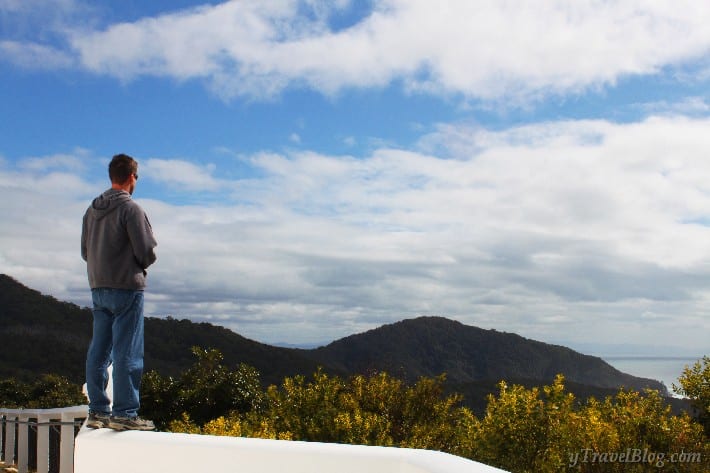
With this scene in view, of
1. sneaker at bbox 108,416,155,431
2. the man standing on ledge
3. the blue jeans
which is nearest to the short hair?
the man standing on ledge

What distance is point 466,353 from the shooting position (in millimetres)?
82250

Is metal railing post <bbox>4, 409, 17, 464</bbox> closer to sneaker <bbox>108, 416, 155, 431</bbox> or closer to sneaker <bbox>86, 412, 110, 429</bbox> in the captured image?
sneaker <bbox>86, 412, 110, 429</bbox>

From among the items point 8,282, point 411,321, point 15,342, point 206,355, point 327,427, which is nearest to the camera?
point 327,427

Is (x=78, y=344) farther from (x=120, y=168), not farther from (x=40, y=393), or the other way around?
(x=120, y=168)

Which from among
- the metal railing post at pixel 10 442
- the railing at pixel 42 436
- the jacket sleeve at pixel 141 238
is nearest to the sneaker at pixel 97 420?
the jacket sleeve at pixel 141 238

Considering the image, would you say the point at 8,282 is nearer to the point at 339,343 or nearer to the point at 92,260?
the point at 339,343

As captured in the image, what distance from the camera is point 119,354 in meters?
5.79

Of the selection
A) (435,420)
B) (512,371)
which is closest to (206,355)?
(435,420)

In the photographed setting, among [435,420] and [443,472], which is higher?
[443,472]

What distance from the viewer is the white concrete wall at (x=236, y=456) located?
13.0 feet

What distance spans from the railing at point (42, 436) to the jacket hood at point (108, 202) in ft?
10.4

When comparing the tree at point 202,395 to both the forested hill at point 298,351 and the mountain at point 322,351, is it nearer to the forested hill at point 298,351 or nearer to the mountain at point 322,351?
the mountain at point 322,351

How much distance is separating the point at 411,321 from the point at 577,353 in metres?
21.5

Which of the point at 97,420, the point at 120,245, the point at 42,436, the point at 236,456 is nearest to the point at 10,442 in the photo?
the point at 42,436
